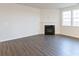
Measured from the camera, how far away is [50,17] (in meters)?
12.3

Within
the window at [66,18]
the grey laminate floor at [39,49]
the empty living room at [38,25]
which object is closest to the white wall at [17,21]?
the empty living room at [38,25]

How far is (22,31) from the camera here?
978 centimetres

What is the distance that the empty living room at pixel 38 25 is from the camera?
7137mm

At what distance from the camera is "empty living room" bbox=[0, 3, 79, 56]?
7137 mm

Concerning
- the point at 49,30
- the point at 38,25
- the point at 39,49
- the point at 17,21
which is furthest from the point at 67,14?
the point at 39,49

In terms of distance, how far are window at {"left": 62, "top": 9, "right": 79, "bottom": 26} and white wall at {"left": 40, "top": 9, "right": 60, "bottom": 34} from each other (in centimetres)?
70

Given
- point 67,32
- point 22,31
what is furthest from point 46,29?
point 22,31

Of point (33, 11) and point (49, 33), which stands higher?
point (33, 11)

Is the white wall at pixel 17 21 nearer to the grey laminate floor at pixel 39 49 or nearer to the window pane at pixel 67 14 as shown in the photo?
the grey laminate floor at pixel 39 49

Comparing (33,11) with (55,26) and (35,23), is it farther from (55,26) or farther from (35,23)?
(55,26)

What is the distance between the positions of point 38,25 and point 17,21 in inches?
128

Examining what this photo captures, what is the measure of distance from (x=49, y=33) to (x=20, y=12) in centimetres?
382

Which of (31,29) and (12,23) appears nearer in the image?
(12,23)

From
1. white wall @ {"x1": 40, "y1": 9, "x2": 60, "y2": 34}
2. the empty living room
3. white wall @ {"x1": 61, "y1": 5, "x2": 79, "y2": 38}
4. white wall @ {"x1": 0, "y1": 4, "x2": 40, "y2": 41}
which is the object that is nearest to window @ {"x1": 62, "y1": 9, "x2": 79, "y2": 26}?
the empty living room
